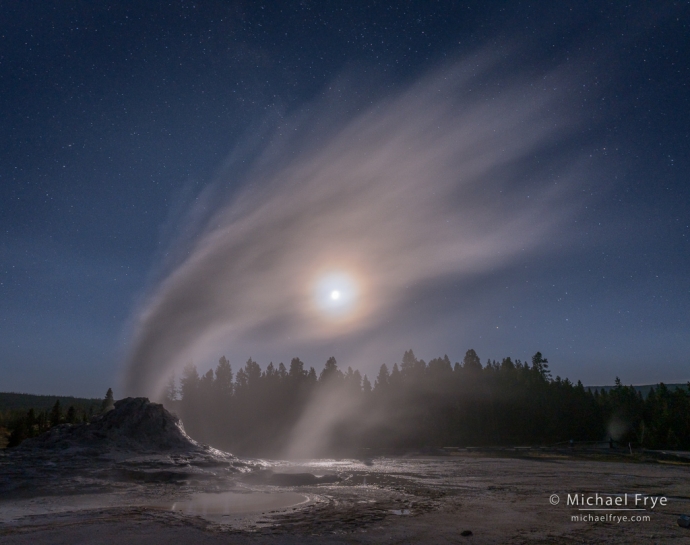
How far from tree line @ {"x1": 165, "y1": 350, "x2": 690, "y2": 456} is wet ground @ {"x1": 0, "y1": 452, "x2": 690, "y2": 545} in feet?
176

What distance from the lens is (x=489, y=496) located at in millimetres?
22156

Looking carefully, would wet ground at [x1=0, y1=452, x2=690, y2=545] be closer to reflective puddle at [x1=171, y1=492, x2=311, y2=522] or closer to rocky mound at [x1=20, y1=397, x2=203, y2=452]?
reflective puddle at [x1=171, y1=492, x2=311, y2=522]

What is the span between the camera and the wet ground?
13359mm

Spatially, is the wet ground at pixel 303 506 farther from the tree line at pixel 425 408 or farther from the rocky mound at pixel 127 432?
the tree line at pixel 425 408

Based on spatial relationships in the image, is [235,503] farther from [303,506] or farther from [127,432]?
[127,432]

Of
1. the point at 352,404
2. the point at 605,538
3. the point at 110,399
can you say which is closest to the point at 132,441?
the point at 605,538

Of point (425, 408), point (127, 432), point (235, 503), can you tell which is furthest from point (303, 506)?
point (425, 408)

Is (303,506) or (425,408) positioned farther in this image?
(425,408)

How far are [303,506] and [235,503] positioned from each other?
3555 millimetres

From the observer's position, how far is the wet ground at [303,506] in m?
13.4

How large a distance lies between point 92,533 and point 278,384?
337ft

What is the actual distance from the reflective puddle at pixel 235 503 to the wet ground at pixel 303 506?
50mm

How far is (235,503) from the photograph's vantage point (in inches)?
779

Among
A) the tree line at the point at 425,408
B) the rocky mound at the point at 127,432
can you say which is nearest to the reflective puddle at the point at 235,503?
the rocky mound at the point at 127,432
